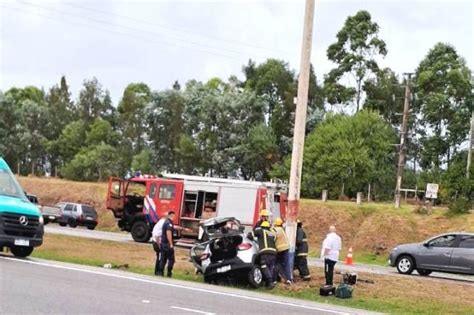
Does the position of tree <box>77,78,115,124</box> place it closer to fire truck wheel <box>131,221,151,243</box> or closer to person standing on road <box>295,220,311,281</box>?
fire truck wheel <box>131,221,151,243</box>

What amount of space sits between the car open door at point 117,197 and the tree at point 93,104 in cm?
5747

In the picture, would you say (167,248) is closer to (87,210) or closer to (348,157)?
(87,210)

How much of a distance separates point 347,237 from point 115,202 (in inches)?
541

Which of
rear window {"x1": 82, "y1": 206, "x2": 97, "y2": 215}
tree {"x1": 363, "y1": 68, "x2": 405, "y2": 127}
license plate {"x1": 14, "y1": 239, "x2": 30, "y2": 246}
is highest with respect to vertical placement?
tree {"x1": 363, "y1": 68, "x2": 405, "y2": 127}

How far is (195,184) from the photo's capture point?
28625 millimetres

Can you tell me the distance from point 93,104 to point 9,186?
7157 cm

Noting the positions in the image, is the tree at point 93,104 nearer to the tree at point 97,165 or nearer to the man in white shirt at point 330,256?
the tree at point 97,165

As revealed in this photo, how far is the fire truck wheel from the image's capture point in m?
29.4

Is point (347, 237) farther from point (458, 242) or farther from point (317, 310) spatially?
point (317, 310)

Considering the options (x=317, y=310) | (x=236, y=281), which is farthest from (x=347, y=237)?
(x=317, y=310)

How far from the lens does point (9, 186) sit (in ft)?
58.3

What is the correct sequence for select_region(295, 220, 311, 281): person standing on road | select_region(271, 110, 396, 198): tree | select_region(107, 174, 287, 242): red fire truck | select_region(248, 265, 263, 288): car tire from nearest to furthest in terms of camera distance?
select_region(248, 265, 263, 288): car tire
select_region(295, 220, 311, 281): person standing on road
select_region(107, 174, 287, 242): red fire truck
select_region(271, 110, 396, 198): tree

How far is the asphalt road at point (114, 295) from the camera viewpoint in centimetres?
1066

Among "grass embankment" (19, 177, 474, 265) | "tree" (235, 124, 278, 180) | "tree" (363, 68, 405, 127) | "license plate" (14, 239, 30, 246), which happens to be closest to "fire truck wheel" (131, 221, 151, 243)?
"grass embankment" (19, 177, 474, 265)
